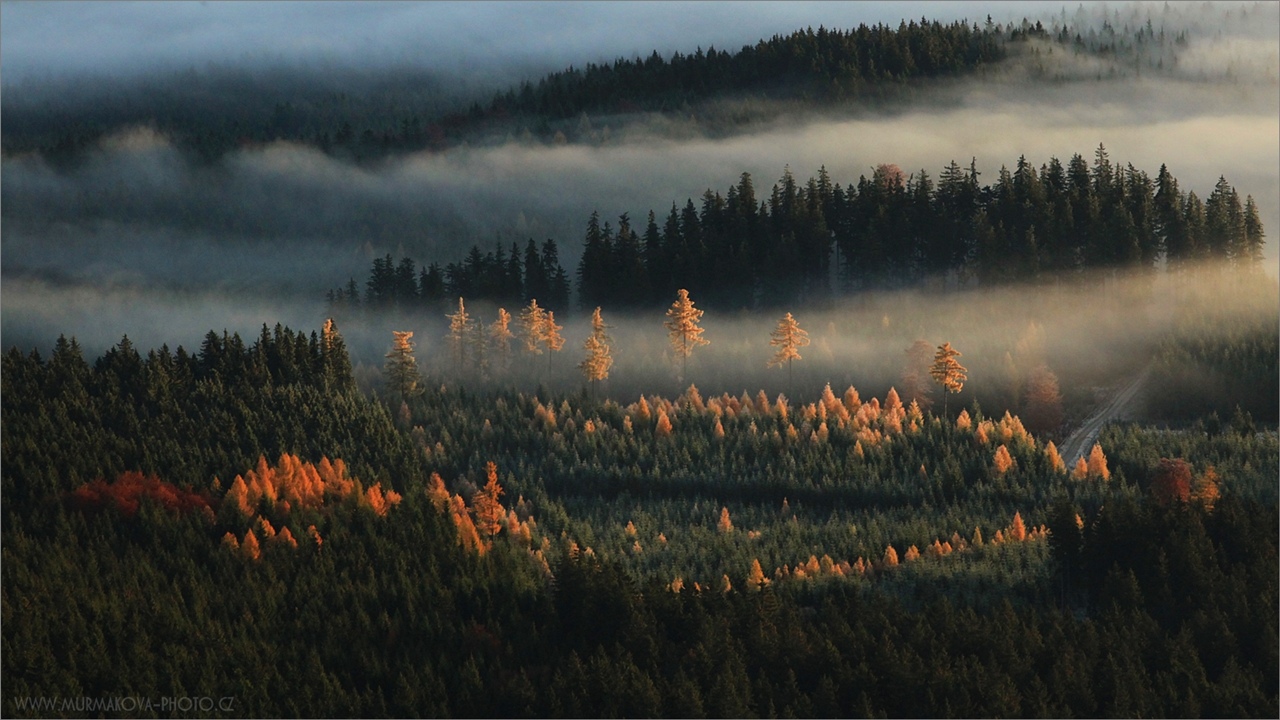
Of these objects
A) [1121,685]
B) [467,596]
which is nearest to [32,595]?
[467,596]

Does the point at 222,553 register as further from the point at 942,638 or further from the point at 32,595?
the point at 942,638

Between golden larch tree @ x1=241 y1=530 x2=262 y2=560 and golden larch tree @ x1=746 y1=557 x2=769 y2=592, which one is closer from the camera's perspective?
golden larch tree @ x1=746 y1=557 x2=769 y2=592

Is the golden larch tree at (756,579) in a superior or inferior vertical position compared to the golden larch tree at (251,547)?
inferior

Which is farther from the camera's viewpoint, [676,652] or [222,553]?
[222,553]

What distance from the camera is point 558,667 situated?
185m

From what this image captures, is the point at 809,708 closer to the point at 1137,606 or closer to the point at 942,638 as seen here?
the point at 942,638

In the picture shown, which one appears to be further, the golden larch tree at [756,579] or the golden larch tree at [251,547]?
the golden larch tree at [251,547]

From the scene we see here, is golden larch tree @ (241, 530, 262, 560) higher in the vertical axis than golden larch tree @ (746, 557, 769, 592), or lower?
higher

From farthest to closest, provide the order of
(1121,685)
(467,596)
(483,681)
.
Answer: (467,596) < (483,681) < (1121,685)

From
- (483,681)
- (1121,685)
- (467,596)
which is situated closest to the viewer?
(1121,685)

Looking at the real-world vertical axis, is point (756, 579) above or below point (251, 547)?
below

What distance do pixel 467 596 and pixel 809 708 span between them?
35488mm

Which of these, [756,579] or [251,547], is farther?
[251,547]

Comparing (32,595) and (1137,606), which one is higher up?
(32,595)
